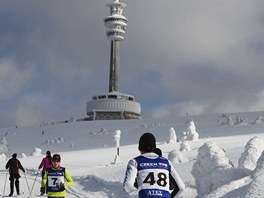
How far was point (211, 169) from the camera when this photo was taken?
12.2 meters

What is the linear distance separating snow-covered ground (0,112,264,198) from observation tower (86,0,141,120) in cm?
3662

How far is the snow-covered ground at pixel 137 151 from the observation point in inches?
465

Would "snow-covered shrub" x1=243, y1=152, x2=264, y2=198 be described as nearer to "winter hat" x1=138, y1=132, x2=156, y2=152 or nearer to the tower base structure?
"winter hat" x1=138, y1=132, x2=156, y2=152

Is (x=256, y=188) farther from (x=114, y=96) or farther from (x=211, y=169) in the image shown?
(x=114, y=96)

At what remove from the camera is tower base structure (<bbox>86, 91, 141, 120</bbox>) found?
343 ft

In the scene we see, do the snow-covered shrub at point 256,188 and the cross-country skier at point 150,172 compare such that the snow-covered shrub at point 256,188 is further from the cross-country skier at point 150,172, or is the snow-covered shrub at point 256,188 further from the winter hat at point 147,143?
the winter hat at point 147,143

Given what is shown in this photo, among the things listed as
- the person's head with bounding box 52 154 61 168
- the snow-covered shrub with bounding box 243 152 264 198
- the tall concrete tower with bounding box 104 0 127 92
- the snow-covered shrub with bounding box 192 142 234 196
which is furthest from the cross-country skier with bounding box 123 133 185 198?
the tall concrete tower with bounding box 104 0 127 92

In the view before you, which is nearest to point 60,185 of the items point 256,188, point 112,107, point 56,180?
point 56,180

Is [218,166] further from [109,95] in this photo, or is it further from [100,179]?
[109,95]

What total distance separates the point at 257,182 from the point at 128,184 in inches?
162

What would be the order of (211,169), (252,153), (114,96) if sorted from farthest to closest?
(114,96), (252,153), (211,169)

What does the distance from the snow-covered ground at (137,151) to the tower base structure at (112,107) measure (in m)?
36.2

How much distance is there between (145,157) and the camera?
17.1 feet

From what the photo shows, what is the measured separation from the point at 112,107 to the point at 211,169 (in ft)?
304
